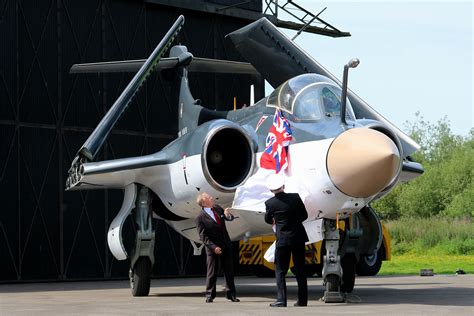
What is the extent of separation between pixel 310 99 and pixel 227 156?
2245 millimetres

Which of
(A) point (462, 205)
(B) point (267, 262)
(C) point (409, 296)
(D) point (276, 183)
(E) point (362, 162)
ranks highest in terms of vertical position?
(E) point (362, 162)

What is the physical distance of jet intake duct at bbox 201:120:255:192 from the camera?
1472 cm

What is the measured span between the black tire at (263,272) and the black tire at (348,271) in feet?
41.5

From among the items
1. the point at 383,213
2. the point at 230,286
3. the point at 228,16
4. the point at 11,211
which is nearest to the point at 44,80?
the point at 11,211

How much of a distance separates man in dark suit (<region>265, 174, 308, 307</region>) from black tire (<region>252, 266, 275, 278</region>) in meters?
15.5

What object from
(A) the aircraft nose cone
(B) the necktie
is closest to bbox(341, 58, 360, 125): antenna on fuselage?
(A) the aircraft nose cone

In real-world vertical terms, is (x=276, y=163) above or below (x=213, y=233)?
above

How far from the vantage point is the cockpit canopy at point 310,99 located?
13.8 m

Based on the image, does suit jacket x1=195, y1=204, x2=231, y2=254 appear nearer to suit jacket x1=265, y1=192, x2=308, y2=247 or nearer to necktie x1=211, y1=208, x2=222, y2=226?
necktie x1=211, y1=208, x2=222, y2=226

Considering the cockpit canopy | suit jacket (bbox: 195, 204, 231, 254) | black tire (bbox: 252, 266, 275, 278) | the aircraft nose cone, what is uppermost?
the cockpit canopy

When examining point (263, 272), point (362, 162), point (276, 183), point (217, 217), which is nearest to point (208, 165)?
point (217, 217)

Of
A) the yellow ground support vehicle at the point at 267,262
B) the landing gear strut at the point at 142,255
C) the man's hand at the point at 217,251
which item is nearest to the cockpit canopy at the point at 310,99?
the man's hand at the point at 217,251

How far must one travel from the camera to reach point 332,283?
1355cm

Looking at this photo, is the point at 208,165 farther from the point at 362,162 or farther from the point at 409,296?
the point at 409,296
